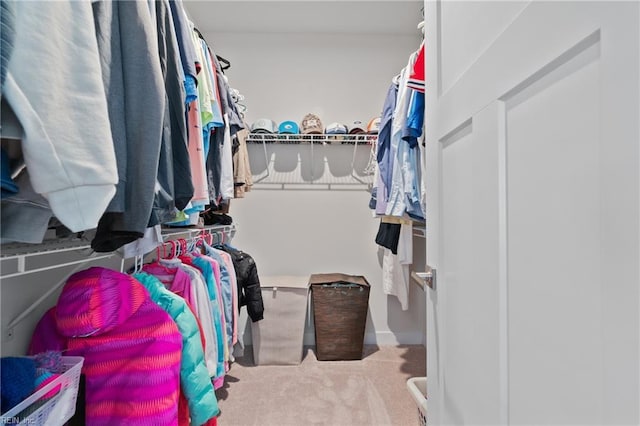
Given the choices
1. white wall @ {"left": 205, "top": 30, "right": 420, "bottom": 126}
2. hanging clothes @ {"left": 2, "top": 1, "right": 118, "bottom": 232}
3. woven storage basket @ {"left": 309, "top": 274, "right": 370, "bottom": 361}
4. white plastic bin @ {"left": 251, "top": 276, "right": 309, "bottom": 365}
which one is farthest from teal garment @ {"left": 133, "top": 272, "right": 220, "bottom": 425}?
white wall @ {"left": 205, "top": 30, "right": 420, "bottom": 126}

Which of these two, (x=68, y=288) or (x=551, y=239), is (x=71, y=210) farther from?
(x=551, y=239)

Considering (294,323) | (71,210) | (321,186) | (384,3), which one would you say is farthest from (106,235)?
(384,3)

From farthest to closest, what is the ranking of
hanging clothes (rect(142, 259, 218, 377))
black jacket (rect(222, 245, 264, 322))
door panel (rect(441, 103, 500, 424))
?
black jacket (rect(222, 245, 264, 322)) → hanging clothes (rect(142, 259, 218, 377)) → door panel (rect(441, 103, 500, 424))

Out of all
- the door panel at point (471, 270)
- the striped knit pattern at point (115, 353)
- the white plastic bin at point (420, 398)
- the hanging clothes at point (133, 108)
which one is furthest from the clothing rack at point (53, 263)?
the white plastic bin at point (420, 398)

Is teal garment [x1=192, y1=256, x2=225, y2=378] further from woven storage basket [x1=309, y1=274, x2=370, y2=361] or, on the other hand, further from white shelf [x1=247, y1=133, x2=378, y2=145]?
white shelf [x1=247, y1=133, x2=378, y2=145]

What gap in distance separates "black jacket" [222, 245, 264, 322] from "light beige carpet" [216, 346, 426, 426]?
42 centimetres

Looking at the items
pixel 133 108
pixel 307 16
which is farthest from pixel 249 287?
pixel 307 16

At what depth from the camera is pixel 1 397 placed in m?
0.67

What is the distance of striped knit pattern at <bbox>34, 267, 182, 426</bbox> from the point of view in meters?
0.91

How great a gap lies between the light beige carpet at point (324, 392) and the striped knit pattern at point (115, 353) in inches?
38.8

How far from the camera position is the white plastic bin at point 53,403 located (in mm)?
655

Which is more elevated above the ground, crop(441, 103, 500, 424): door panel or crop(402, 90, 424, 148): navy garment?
crop(402, 90, 424, 148): navy garment

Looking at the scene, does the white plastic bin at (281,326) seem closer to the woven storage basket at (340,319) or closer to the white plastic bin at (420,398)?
the woven storage basket at (340,319)

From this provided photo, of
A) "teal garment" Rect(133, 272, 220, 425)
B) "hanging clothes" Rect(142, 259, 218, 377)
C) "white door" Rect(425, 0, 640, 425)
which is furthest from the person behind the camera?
"hanging clothes" Rect(142, 259, 218, 377)
